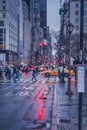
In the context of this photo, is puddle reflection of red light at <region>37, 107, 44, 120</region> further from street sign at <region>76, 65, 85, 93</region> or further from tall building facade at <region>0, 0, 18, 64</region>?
tall building facade at <region>0, 0, 18, 64</region>

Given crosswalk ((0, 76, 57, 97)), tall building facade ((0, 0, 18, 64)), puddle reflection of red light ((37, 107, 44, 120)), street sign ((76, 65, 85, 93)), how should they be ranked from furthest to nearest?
tall building facade ((0, 0, 18, 64)) < crosswalk ((0, 76, 57, 97)) < puddle reflection of red light ((37, 107, 44, 120)) < street sign ((76, 65, 85, 93))

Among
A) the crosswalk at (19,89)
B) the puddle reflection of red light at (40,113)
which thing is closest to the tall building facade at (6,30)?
the crosswalk at (19,89)

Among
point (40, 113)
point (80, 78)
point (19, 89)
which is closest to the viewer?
point (80, 78)

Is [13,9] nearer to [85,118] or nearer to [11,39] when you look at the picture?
[11,39]

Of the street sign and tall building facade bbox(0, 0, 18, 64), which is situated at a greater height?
tall building facade bbox(0, 0, 18, 64)

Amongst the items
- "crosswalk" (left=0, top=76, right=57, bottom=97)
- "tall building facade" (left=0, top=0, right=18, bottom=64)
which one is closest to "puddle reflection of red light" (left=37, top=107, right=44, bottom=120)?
"crosswalk" (left=0, top=76, right=57, bottom=97)

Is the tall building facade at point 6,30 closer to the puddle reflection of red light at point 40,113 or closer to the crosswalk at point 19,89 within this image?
the crosswalk at point 19,89

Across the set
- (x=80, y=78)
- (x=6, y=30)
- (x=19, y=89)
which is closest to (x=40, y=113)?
(x=80, y=78)

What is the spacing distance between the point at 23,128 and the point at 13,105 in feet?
27.8

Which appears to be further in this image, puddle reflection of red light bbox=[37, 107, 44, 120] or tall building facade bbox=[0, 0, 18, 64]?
tall building facade bbox=[0, 0, 18, 64]

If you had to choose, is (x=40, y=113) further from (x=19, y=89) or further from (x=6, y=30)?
(x=6, y=30)

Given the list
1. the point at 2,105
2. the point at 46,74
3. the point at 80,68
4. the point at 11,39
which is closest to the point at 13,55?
the point at 11,39

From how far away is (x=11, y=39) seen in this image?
152750 mm

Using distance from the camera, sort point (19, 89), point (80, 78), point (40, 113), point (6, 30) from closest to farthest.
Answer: point (80, 78) → point (40, 113) → point (19, 89) → point (6, 30)
